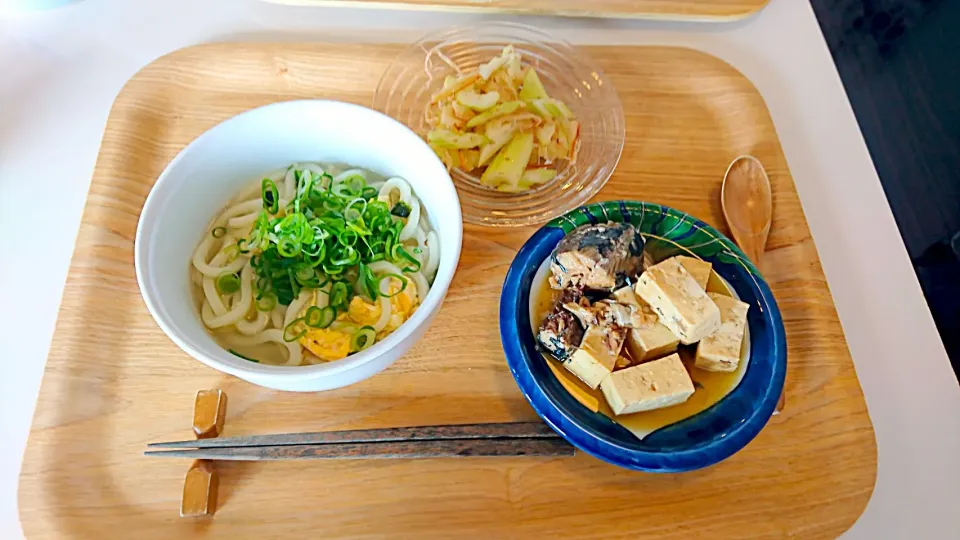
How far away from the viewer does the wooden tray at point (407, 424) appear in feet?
3.54

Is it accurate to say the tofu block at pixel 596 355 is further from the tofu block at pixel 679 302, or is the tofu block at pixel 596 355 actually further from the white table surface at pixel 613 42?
the white table surface at pixel 613 42

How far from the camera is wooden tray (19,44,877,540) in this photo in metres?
1.08

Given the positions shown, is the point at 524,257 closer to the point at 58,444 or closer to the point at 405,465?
the point at 405,465

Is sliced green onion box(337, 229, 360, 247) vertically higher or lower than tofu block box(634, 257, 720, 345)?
higher

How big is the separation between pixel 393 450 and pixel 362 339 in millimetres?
196

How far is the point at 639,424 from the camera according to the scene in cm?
107

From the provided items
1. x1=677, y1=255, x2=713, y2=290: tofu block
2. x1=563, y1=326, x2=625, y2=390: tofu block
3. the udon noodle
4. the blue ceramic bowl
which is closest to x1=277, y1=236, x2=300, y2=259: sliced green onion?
the udon noodle

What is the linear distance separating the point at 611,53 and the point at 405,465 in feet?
3.50

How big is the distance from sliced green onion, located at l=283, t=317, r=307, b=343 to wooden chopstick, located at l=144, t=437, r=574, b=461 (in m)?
0.18

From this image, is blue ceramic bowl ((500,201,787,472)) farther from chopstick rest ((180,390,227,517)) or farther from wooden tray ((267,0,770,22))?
wooden tray ((267,0,770,22))

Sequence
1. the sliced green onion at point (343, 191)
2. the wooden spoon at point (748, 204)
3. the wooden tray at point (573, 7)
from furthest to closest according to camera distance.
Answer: the wooden tray at point (573, 7) → the wooden spoon at point (748, 204) → the sliced green onion at point (343, 191)

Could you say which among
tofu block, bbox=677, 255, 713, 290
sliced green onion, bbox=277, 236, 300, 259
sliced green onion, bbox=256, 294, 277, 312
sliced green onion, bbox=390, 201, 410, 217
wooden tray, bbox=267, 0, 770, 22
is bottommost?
sliced green onion, bbox=256, 294, 277, 312

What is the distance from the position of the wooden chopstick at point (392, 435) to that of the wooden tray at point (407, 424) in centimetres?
5

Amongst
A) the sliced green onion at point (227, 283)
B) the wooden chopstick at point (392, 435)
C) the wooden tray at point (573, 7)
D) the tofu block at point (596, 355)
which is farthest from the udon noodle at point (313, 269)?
the wooden tray at point (573, 7)
